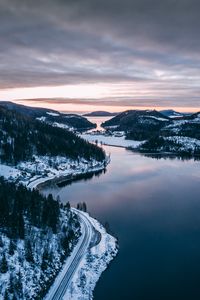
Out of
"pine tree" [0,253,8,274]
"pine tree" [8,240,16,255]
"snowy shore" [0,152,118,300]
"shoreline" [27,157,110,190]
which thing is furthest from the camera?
"shoreline" [27,157,110,190]

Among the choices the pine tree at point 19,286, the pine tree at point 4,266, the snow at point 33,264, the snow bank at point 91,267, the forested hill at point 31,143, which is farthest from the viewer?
the forested hill at point 31,143

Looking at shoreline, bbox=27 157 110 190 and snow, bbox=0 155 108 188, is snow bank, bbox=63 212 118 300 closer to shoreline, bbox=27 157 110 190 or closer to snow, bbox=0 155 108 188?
shoreline, bbox=27 157 110 190

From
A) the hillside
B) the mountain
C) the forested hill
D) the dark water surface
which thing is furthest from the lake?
the forested hill

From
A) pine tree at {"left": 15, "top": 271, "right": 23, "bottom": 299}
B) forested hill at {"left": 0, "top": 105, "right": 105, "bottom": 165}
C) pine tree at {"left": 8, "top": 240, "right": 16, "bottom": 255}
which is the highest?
forested hill at {"left": 0, "top": 105, "right": 105, "bottom": 165}

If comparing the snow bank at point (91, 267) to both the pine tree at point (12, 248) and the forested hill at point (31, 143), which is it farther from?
the forested hill at point (31, 143)

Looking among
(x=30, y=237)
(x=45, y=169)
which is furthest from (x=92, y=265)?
(x=45, y=169)

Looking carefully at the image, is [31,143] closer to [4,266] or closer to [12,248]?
[12,248]

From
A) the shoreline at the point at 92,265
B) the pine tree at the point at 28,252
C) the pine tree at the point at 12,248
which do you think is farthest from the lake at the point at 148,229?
the pine tree at the point at 12,248
